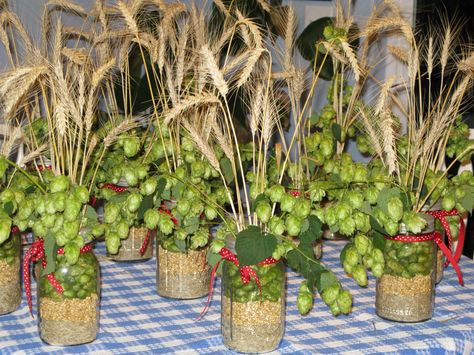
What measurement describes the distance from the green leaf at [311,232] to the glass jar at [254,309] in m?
0.06

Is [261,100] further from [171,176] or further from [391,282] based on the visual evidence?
[391,282]

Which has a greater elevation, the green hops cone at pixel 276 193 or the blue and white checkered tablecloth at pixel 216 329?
the green hops cone at pixel 276 193

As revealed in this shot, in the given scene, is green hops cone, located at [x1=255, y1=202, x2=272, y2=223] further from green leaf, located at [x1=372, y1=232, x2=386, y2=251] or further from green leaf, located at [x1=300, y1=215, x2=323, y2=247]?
green leaf, located at [x1=372, y1=232, x2=386, y2=251]

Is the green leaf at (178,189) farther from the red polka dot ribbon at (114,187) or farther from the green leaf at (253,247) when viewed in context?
the red polka dot ribbon at (114,187)

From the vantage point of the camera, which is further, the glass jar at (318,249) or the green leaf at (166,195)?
the glass jar at (318,249)

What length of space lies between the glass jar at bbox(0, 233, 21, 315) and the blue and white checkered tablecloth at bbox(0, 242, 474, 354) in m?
0.02

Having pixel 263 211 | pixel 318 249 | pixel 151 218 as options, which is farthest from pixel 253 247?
pixel 318 249

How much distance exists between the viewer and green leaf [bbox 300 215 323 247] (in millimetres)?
1315

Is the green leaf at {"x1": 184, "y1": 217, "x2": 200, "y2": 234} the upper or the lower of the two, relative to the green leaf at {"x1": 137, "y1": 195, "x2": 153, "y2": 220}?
lower

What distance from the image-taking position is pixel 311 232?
1.32 meters

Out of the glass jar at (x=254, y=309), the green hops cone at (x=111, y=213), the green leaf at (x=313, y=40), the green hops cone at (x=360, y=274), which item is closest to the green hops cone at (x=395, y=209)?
the green hops cone at (x=360, y=274)

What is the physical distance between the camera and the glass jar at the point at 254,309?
4.34 ft

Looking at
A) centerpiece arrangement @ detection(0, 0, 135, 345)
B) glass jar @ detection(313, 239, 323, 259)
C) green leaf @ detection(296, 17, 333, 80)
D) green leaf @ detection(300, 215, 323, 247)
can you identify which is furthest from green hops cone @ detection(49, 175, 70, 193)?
green leaf @ detection(296, 17, 333, 80)

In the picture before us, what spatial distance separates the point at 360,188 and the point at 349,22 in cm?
53
